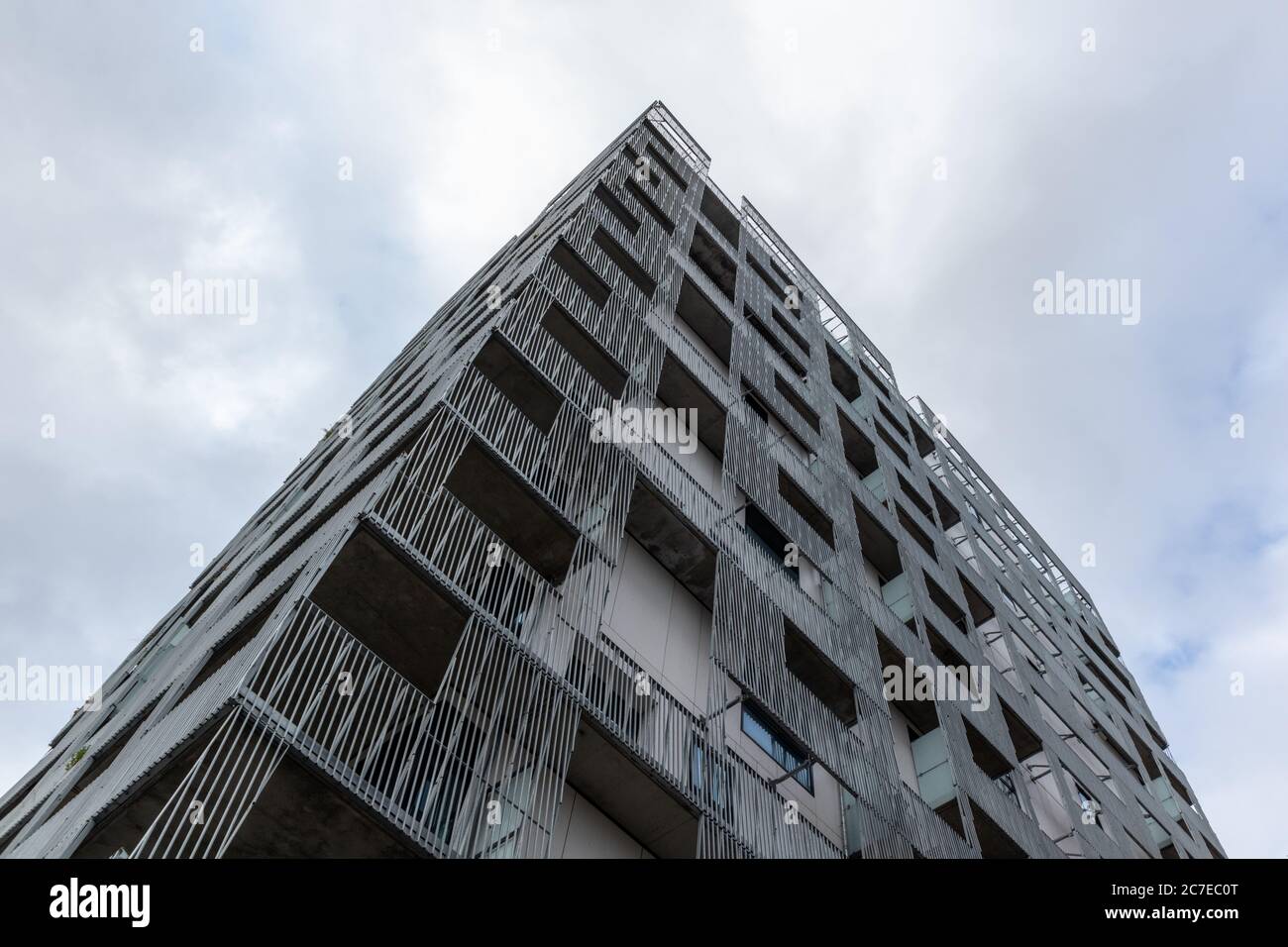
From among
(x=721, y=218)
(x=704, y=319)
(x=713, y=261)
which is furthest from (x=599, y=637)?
(x=721, y=218)

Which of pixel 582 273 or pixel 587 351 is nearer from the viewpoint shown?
pixel 587 351

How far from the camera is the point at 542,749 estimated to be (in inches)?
449

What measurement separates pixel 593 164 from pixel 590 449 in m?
17.3

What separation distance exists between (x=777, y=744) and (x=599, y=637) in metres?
4.06

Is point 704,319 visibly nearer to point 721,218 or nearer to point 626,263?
point 626,263

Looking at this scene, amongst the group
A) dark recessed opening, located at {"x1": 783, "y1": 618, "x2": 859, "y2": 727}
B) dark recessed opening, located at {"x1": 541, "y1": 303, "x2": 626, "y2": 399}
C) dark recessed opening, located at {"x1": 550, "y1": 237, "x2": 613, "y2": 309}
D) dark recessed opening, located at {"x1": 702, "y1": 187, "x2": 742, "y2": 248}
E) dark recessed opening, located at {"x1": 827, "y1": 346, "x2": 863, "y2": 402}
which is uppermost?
dark recessed opening, located at {"x1": 702, "y1": 187, "x2": 742, "y2": 248}

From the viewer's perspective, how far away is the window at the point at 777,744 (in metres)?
16.0

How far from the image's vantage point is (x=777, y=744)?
16.3 m

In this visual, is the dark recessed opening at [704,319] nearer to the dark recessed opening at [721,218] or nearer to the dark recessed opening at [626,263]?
the dark recessed opening at [626,263]

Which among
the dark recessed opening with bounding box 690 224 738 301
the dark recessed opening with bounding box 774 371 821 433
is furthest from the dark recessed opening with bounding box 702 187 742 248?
the dark recessed opening with bounding box 774 371 821 433

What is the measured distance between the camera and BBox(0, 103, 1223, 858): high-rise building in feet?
34.2

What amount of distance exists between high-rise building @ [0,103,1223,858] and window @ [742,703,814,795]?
0.06 meters

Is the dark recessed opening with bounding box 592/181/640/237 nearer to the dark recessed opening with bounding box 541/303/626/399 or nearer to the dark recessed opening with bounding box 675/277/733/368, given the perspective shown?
the dark recessed opening with bounding box 675/277/733/368

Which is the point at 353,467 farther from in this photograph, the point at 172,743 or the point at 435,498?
the point at 172,743
